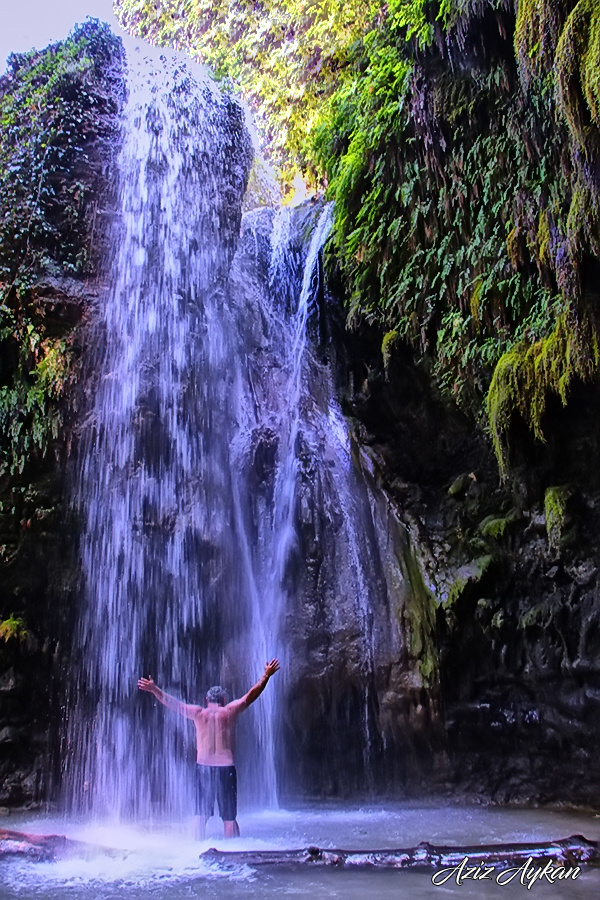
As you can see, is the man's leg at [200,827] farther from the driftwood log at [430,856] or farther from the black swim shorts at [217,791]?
the driftwood log at [430,856]

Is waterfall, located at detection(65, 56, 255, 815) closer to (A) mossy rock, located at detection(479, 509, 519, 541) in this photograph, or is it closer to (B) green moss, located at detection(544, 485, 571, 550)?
(A) mossy rock, located at detection(479, 509, 519, 541)

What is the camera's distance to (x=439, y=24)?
28.3ft

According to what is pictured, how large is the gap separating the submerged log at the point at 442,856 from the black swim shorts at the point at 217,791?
4.39 feet

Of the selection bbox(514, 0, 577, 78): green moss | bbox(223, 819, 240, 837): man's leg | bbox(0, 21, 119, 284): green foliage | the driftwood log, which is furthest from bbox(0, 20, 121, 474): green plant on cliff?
bbox(514, 0, 577, 78): green moss

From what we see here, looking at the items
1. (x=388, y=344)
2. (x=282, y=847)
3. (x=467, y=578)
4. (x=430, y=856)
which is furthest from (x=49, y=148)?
(x=430, y=856)

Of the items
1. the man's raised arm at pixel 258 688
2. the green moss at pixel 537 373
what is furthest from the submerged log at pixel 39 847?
the green moss at pixel 537 373

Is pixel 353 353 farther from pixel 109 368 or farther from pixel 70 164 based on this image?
pixel 70 164

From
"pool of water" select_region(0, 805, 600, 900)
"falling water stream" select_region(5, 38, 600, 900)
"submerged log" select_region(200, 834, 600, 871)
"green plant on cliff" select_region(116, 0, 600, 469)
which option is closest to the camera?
"pool of water" select_region(0, 805, 600, 900)

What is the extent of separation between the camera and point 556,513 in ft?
25.8

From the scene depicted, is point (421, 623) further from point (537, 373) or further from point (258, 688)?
point (537, 373)

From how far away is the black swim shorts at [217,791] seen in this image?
6.21 meters

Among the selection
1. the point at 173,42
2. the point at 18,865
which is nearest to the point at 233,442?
the point at 18,865

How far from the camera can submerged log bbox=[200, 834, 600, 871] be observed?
14.9 ft

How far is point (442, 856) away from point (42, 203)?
1142 cm
